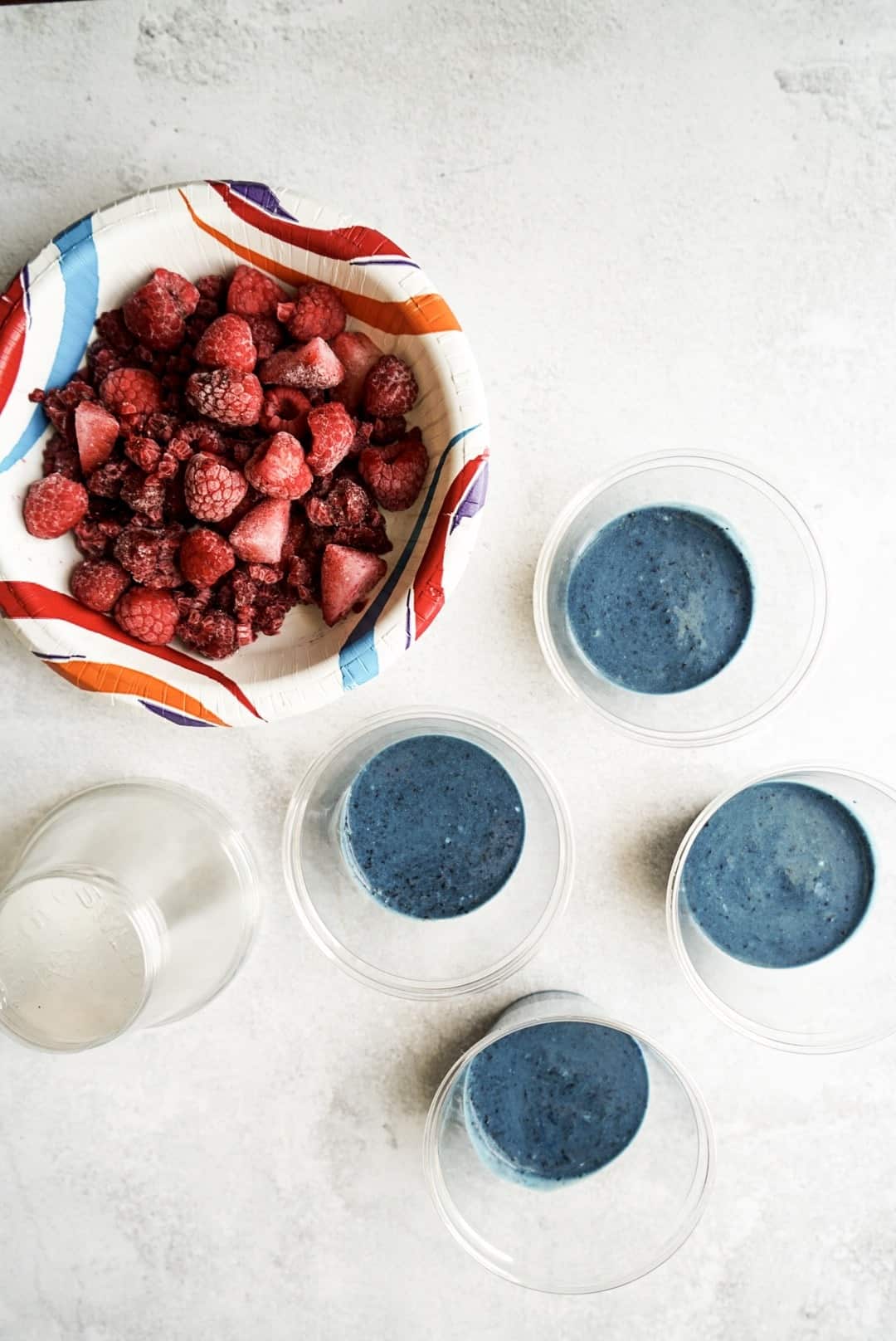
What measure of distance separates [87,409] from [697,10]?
31.2 inches

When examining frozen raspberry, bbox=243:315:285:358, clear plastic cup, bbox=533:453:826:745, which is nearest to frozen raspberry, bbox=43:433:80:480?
frozen raspberry, bbox=243:315:285:358

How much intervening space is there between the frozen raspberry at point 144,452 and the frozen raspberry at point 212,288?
0.17 m

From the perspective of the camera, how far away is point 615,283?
1.05 m

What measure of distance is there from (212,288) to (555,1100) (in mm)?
949

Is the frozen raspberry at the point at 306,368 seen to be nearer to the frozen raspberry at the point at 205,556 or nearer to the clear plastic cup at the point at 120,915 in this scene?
the frozen raspberry at the point at 205,556

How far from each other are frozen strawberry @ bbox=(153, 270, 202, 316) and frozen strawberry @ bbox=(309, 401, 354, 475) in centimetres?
17

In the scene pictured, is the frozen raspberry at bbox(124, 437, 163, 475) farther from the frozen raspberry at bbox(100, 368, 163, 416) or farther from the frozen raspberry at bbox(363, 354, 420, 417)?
the frozen raspberry at bbox(363, 354, 420, 417)

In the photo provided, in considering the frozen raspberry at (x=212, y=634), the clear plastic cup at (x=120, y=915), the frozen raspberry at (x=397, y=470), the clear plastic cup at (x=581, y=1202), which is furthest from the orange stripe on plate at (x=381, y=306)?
the clear plastic cup at (x=581, y=1202)

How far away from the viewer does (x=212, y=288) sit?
3.17 feet

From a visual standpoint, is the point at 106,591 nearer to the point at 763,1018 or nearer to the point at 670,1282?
the point at 763,1018

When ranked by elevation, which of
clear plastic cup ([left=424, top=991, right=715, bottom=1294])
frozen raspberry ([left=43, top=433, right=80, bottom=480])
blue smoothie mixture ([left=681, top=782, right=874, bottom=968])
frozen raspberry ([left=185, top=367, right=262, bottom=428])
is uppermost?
frozen raspberry ([left=185, top=367, right=262, bottom=428])

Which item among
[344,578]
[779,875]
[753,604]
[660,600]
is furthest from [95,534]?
[779,875]

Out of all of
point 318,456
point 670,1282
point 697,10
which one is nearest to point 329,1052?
point 670,1282

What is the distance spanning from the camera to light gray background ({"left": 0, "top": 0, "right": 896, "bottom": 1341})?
1034 mm
